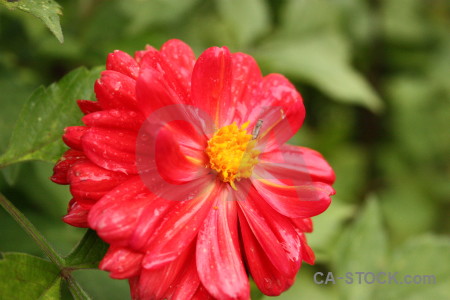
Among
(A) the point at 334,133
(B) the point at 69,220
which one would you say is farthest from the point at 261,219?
(A) the point at 334,133

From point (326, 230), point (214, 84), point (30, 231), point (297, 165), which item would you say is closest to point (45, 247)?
point (30, 231)

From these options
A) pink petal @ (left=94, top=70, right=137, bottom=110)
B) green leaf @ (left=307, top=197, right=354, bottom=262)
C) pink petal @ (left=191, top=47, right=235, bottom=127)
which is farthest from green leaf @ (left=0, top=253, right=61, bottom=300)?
green leaf @ (left=307, top=197, right=354, bottom=262)

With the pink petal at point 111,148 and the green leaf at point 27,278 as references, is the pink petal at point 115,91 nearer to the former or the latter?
the pink petal at point 111,148

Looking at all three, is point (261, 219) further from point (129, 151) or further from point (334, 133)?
point (334, 133)

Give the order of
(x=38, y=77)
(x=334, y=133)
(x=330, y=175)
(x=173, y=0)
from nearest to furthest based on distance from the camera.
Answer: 1. (x=330, y=175)
2. (x=38, y=77)
3. (x=173, y=0)
4. (x=334, y=133)

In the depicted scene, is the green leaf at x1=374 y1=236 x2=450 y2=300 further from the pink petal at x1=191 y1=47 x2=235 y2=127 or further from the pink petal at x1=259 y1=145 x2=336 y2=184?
the pink petal at x1=191 y1=47 x2=235 y2=127

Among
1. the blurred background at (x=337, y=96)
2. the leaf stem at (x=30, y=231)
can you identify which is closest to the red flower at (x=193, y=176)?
the leaf stem at (x=30, y=231)
